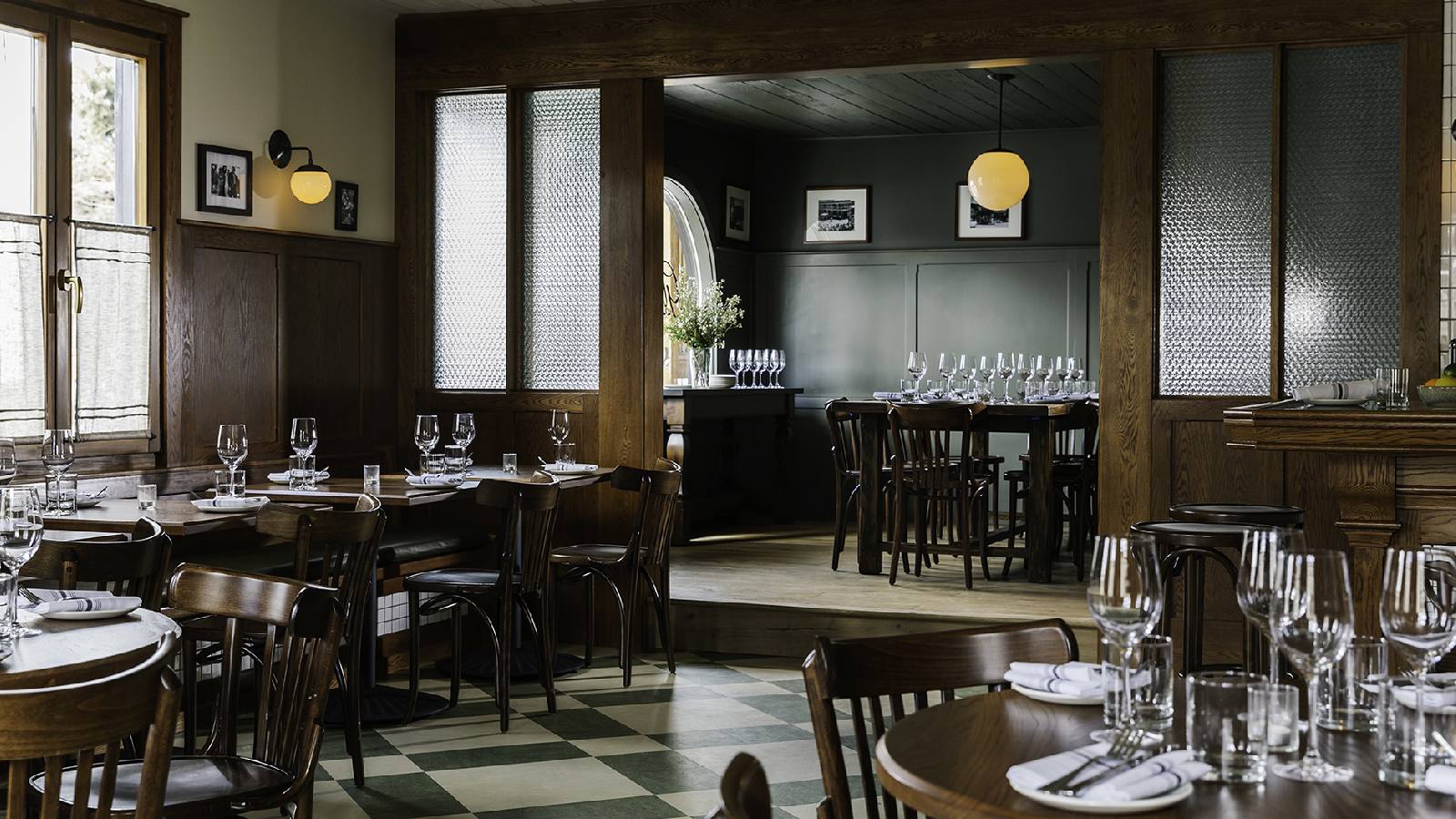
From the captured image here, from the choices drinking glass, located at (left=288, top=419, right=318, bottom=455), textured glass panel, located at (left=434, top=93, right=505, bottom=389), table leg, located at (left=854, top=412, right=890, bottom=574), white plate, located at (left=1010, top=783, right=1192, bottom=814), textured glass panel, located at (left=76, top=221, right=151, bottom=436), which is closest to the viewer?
white plate, located at (left=1010, top=783, right=1192, bottom=814)

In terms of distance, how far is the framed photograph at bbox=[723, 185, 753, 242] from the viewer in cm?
1002

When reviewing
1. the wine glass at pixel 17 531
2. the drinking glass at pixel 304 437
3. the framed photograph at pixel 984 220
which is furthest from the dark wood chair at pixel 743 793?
the framed photograph at pixel 984 220

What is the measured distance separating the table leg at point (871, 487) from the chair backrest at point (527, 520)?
2.39 metres

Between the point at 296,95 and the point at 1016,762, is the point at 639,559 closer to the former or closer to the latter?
the point at 296,95

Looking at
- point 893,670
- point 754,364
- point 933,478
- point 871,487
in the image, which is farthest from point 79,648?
point 754,364

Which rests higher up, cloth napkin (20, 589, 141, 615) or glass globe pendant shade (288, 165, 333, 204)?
glass globe pendant shade (288, 165, 333, 204)

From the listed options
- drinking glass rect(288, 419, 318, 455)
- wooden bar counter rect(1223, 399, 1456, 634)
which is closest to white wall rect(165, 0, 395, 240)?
drinking glass rect(288, 419, 318, 455)

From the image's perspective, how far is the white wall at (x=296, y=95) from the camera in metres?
5.71

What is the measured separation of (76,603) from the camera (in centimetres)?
275

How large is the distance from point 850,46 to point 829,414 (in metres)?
2.04

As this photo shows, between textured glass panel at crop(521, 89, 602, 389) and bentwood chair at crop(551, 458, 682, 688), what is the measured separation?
88 cm

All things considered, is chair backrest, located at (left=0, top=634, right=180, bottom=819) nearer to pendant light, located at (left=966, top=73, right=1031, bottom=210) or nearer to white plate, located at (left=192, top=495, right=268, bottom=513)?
white plate, located at (left=192, top=495, right=268, bottom=513)

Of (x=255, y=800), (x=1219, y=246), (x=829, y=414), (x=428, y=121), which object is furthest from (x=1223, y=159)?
(x=255, y=800)

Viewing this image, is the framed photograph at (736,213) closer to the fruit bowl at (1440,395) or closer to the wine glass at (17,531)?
the fruit bowl at (1440,395)
